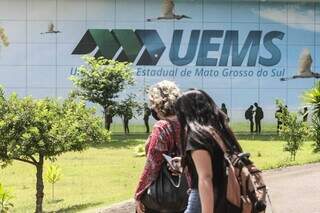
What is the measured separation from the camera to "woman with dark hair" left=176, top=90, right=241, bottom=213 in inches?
149

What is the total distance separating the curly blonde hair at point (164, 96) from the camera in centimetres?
454

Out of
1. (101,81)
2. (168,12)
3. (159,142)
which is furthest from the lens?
(168,12)

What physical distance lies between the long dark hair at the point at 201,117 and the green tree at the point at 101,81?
86.2ft

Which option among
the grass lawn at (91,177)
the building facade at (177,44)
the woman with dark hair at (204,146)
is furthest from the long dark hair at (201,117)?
the building facade at (177,44)

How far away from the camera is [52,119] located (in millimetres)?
11250

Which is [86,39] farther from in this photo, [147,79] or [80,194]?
[80,194]

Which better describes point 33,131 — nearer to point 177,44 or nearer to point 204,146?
point 204,146

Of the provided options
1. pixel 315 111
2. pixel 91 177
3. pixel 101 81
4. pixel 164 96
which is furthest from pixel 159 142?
pixel 101 81

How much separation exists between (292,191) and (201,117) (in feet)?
26.9

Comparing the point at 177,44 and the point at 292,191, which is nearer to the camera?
the point at 292,191

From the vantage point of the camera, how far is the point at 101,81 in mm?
30156

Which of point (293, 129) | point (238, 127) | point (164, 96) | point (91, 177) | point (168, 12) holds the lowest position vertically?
point (91, 177)

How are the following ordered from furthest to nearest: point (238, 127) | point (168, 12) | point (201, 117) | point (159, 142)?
point (238, 127) → point (168, 12) → point (159, 142) → point (201, 117)

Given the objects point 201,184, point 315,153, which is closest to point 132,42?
point 315,153
